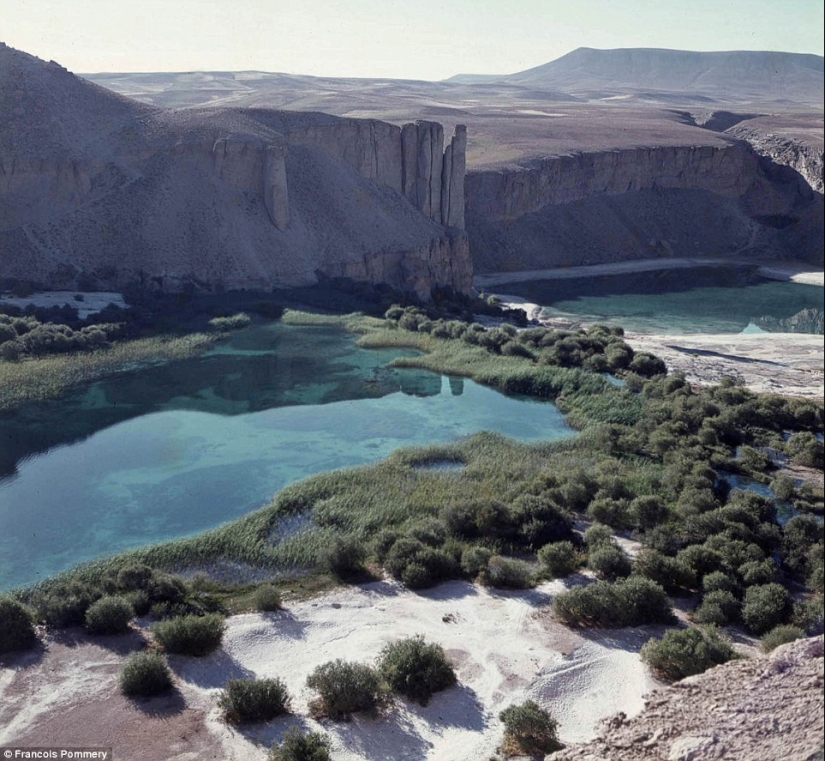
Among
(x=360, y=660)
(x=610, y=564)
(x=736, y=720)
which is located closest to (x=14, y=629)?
(x=360, y=660)

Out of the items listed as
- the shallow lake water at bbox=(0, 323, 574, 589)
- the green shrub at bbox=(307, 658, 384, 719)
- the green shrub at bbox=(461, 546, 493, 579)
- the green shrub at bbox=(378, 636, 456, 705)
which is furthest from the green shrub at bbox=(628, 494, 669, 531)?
the green shrub at bbox=(307, 658, 384, 719)

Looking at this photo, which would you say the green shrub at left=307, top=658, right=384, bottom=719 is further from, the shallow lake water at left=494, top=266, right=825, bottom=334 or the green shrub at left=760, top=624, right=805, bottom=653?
the shallow lake water at left=494, top=266, right=825, bottom=334

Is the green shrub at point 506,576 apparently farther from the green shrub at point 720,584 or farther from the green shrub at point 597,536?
the green shrub at point 720,584

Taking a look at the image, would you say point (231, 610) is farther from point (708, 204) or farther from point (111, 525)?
point (708, 204)

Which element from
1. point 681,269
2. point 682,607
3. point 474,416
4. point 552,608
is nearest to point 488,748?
point 552,608

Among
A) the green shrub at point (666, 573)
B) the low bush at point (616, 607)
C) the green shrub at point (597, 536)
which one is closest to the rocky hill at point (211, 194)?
the green shrub at point (597, 536)

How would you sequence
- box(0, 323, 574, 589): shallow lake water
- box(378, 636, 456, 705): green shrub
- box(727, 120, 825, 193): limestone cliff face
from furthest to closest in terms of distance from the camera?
box(727, 120, 825, 193): limestone cliff face
box(0, 323, 574, 589): shallow lake water
box(378, 636, 456, 705): green shrub
